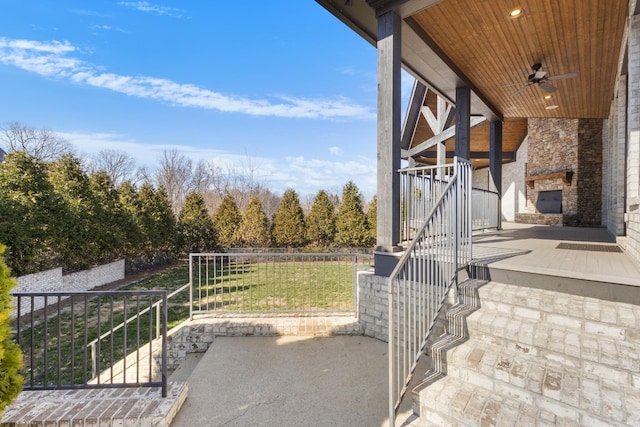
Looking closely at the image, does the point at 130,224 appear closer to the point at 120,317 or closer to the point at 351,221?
the point at 120,317

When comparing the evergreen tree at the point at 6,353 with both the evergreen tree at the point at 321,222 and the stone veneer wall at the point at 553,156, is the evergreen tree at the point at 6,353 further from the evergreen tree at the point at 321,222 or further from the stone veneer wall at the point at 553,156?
the stone veneer wall at the point at 553,156

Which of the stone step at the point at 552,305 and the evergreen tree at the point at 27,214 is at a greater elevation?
the evergreen tree at the point at 27,214

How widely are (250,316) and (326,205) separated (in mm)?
8527

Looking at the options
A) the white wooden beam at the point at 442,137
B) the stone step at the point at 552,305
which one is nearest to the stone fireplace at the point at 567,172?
the white wooden beam at the point at 442,137

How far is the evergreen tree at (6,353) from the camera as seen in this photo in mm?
1787

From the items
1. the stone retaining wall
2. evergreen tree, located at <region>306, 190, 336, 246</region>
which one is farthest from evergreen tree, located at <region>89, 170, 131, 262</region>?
evergreen tree, located at <region>306, 190, 336, 246</region>

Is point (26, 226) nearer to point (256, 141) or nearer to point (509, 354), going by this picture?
point (509, 354)

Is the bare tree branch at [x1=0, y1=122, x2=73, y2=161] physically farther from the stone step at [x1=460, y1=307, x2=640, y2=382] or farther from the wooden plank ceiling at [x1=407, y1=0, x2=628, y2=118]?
the stone step at [x1=460, y1=307, x2=640, y2=382]

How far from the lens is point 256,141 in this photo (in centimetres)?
2275

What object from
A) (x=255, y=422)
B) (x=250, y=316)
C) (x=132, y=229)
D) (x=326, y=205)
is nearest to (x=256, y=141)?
(x=326, y=205)

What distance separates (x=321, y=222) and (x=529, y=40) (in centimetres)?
906

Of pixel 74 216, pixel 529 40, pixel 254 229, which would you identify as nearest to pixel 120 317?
pixel 74 216

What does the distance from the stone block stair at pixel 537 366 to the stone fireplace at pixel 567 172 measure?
389 inches

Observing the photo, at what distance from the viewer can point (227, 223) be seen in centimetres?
1259
